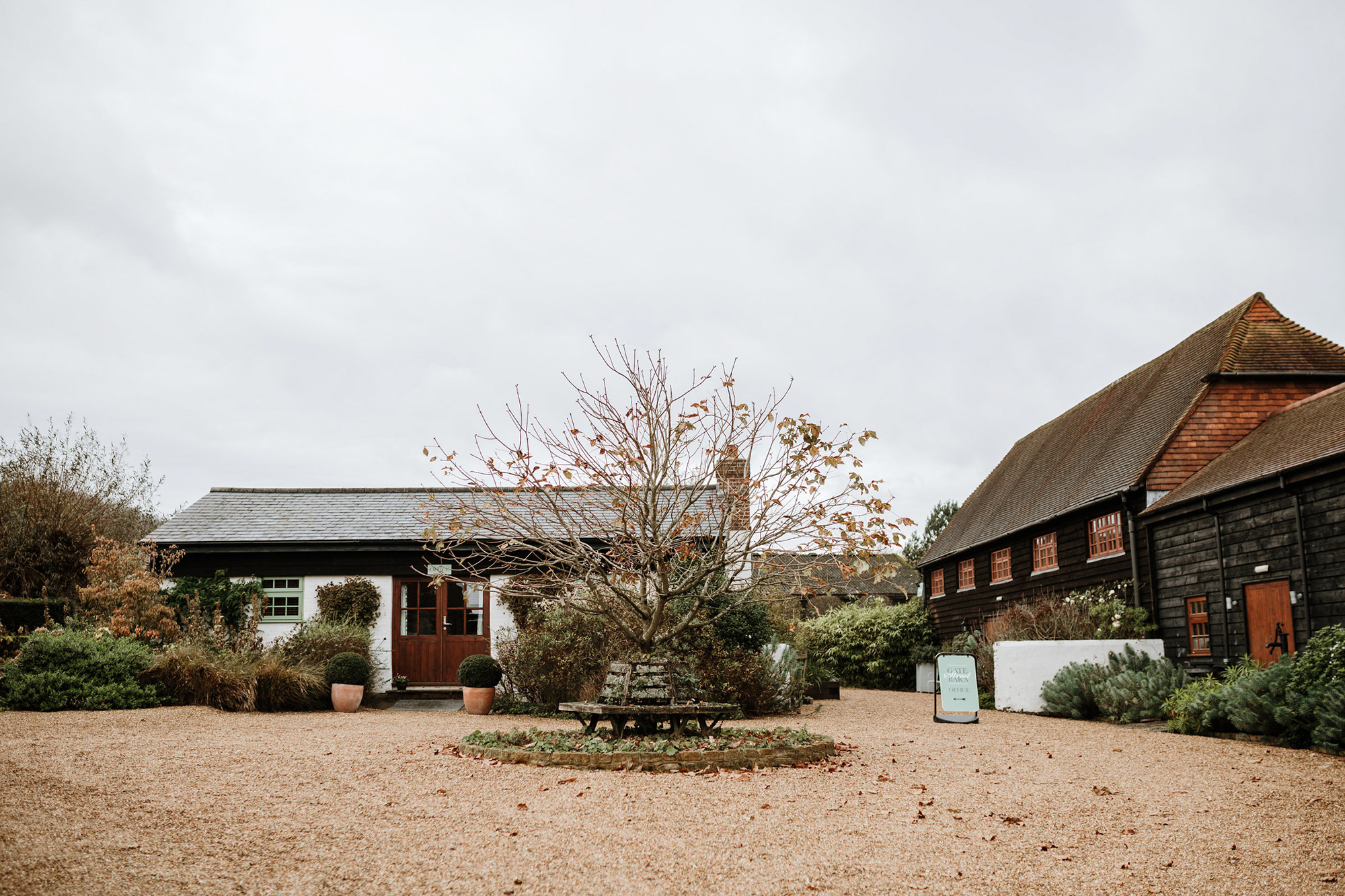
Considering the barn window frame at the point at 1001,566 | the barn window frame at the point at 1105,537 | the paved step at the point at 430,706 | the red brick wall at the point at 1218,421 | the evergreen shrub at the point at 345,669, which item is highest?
the red brick wall at the point at 1218,421

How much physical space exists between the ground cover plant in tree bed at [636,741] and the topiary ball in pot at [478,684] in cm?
454

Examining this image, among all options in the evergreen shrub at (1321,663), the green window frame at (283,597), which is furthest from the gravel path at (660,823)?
the green window frame at (283,597)

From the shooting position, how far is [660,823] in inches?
228

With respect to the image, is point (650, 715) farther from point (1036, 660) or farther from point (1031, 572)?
point (1031, 572)

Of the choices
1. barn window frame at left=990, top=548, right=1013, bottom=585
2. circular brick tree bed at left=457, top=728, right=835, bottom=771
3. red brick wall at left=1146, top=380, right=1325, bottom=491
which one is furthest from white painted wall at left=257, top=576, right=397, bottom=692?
red brick wall at left=1146, top=380, right=1325, bottom=491

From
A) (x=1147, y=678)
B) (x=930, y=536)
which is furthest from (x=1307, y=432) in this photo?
(x=930, y=536)

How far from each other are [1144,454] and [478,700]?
12.1 metres

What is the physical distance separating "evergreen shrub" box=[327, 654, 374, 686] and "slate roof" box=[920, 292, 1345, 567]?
12.9 meters

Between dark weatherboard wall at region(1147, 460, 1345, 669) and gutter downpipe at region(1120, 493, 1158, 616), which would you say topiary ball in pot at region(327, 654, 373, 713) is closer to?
gutter downpipe at region(1120, 493, 1158, 616)

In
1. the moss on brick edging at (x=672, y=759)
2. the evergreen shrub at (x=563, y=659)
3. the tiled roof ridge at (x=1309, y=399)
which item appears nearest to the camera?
the moss on brick edging at (x=672, y=759)

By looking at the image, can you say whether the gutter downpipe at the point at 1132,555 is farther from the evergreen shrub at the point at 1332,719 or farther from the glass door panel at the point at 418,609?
the glass door panel at the point at 418,609

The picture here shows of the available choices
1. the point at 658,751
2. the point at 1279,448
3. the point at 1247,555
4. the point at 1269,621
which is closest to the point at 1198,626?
the point at 1269,621

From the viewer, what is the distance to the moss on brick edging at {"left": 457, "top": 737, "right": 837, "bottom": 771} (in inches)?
307

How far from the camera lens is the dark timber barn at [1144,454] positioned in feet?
50.6
